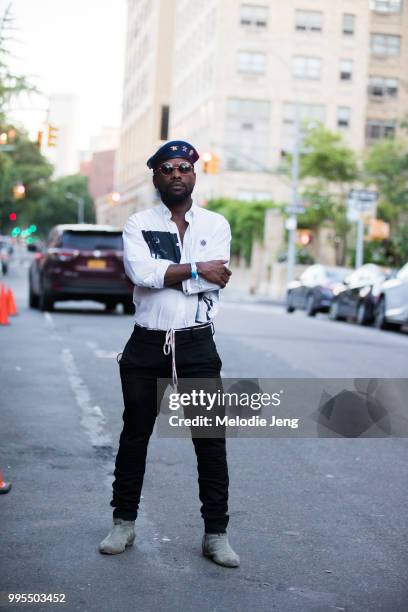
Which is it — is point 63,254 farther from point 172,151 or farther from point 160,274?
point 160,274

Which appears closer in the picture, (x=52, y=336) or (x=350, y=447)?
(x=350, y=447)

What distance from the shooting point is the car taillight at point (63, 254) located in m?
22.2

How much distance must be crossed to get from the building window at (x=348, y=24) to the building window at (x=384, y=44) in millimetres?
2706

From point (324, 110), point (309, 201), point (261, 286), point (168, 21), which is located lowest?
point (261, 286)

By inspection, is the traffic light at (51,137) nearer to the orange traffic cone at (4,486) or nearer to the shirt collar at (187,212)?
the orange traffic cone at (4,486)

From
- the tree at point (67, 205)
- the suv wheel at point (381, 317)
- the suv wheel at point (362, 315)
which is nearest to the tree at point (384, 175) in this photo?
the suv wheel at point (362, 315)

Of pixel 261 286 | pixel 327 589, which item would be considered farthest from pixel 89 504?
pixel 261 286

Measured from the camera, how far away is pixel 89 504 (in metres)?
6.09

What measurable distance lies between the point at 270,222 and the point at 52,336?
122 ft

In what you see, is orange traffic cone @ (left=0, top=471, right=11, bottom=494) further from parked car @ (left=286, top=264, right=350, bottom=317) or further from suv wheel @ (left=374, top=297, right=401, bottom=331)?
parked car @ (left=286, top=264, right=350, bottom=317)

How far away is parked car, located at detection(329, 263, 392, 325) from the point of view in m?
25.5

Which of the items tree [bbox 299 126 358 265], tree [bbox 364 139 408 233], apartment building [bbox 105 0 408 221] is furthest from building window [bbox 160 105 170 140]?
tree [bbox 299 126 358 265]

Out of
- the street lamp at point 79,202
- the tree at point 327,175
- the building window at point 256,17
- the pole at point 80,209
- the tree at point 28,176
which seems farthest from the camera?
the street lamp at point 79,202

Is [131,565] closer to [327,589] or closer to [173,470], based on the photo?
[327,589]
